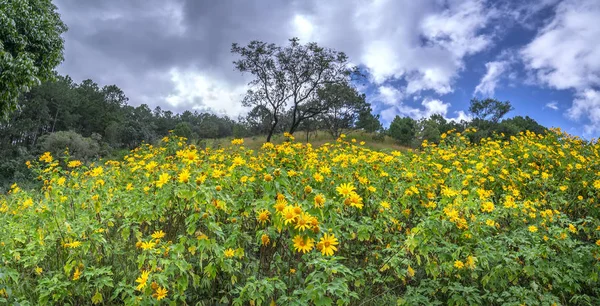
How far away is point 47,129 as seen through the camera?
117 feet

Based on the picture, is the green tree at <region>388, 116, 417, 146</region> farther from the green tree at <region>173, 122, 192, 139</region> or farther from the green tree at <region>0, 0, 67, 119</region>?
the green tree at <region>0, 0, 67, 119</region>

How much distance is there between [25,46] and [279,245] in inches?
406

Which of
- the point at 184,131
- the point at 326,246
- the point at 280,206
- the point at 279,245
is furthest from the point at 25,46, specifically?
the point at 184,131

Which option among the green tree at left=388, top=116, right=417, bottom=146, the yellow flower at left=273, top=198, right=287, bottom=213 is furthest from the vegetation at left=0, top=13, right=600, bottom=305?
the green tree at left=388, top=116, right=417, bottom=146

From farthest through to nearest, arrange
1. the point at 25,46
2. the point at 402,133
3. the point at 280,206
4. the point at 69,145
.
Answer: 1. the point at 402,133
2. the point at 69,145
3. the point at 25,46
4. the point at 280,206

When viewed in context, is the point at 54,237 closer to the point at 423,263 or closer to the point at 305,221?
the point at 305,221

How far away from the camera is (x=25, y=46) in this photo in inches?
349

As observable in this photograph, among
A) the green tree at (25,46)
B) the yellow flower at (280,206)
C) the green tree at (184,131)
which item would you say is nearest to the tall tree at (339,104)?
the green tree at (184,131)

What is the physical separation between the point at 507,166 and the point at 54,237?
16.6 ft

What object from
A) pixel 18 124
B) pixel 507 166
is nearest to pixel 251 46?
pixel 507 166

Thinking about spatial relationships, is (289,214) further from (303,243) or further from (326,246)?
(326,246)

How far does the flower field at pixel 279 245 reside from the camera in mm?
1900

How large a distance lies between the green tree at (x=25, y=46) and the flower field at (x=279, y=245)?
607 cm

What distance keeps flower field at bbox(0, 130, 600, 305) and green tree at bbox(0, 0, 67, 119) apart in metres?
6.07
